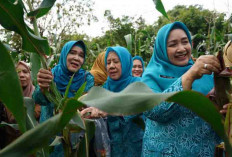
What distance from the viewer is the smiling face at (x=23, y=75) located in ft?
7.14

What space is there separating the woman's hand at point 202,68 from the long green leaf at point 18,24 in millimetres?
480

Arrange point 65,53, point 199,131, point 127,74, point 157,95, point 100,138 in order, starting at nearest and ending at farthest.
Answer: point 157,95, point 199,131, point 100,138, point 127,74, point 65,53

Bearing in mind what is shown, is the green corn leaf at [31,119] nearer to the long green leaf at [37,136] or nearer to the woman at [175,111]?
the long green leaf at [37,136]

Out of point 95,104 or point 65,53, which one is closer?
point 95,104

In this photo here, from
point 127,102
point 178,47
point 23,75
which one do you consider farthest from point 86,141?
point 23,75

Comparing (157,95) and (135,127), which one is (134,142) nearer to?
(135,127)

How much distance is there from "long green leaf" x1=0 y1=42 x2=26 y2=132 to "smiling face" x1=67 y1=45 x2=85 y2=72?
4.88 ft

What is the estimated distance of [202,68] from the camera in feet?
2.85

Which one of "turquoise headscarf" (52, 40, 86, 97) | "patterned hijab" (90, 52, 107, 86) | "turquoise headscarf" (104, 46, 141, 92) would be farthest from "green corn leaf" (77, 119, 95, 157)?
"patterned hijab" (90, 52, 107, 86)

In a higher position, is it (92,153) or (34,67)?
→ (34,67)

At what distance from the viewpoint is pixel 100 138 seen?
4.90 ft

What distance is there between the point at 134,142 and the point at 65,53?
87 centimetres

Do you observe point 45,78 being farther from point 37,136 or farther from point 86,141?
point 37,136

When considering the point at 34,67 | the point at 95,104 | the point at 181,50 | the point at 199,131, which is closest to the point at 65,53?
the point at 34,67
